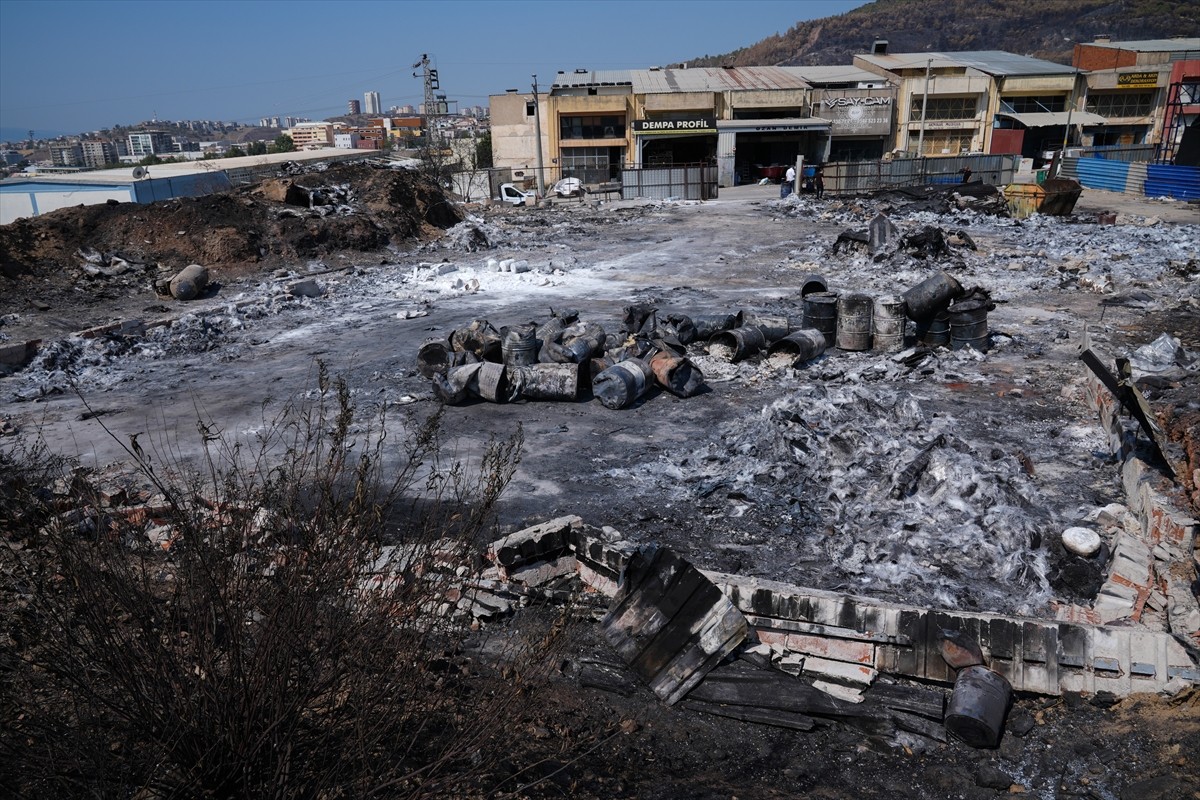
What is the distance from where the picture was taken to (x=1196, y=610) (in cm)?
468

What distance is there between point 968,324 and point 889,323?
3.31 feet

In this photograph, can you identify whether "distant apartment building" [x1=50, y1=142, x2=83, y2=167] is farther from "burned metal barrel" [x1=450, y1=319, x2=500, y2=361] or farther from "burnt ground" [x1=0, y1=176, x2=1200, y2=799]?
"burned metal barrel" [x1=450, y1=319, x2=500, y2=361]

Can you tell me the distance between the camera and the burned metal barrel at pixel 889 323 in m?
10.6

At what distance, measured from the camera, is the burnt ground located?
4.15m

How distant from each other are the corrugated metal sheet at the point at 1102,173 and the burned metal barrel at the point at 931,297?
21.9m

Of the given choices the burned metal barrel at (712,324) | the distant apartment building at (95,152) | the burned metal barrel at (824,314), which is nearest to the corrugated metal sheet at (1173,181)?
the burned metal barrel at (824,314)

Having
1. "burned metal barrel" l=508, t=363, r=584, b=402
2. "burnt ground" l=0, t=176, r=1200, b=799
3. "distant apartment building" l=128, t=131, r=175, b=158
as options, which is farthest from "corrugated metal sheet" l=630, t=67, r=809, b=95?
"distant apartment building" l=128, t=131, r=175, b=158

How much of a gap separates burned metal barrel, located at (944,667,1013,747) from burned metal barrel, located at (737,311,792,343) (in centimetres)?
652

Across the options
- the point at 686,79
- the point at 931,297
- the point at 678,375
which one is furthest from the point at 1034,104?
the point at 678,375

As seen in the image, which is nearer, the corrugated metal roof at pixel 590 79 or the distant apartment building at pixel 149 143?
the corrugated metal roof at pixel 590 79

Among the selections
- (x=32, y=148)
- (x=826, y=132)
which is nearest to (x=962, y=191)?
(x=826, y=132)

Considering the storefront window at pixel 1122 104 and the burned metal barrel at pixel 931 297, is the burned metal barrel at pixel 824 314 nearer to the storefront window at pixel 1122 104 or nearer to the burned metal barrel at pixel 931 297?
the burned metal barrel at pixel 931 297

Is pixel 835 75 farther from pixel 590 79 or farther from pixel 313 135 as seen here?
pixel 313 135

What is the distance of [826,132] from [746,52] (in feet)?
308
